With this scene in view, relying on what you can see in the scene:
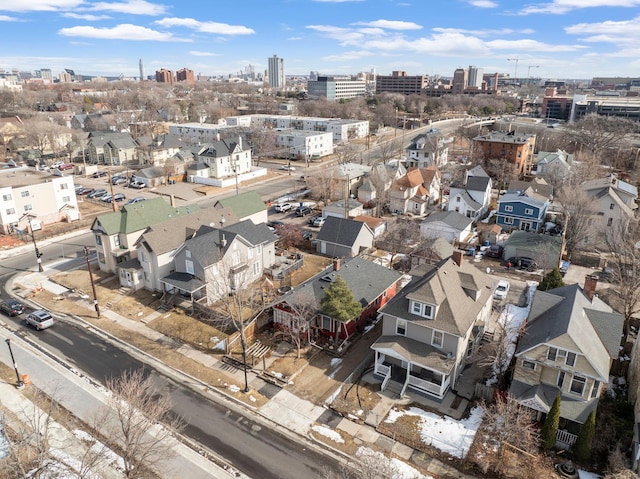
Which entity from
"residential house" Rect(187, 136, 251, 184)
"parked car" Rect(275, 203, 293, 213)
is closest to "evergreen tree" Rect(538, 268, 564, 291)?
"parked car" Rect(275, 203, 293, 213)

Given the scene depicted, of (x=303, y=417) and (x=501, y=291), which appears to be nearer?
(x=303, y=417)

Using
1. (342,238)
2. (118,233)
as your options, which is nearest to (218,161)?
(118,233)

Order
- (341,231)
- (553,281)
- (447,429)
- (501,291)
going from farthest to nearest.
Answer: (341,231)
(501,291)
(553,281)
(447,429)

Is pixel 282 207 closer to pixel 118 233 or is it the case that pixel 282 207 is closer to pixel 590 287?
pixel 118 233

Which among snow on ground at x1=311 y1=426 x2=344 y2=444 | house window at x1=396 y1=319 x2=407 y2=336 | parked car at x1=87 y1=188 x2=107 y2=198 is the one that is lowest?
snow on ground at x1=311 y1=426 x2=344 y2=444

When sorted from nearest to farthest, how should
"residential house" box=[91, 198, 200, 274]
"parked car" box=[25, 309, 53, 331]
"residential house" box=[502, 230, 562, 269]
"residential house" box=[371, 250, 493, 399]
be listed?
"residential house" box=[371, 250, 493, 399]
"parked car" box=[25, 309, 53, 331]
"residential house" box=[91, 198, 200, 274]
"residential house" box=[502, 230, 562, 269]

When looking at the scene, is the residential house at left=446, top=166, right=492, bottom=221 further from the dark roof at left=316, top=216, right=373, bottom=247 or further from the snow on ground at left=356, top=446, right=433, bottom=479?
the snow on ground at left=356, top=446, right=433, bottom=479

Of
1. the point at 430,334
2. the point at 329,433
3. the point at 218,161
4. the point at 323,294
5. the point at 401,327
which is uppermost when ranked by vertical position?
the point at 218,161
